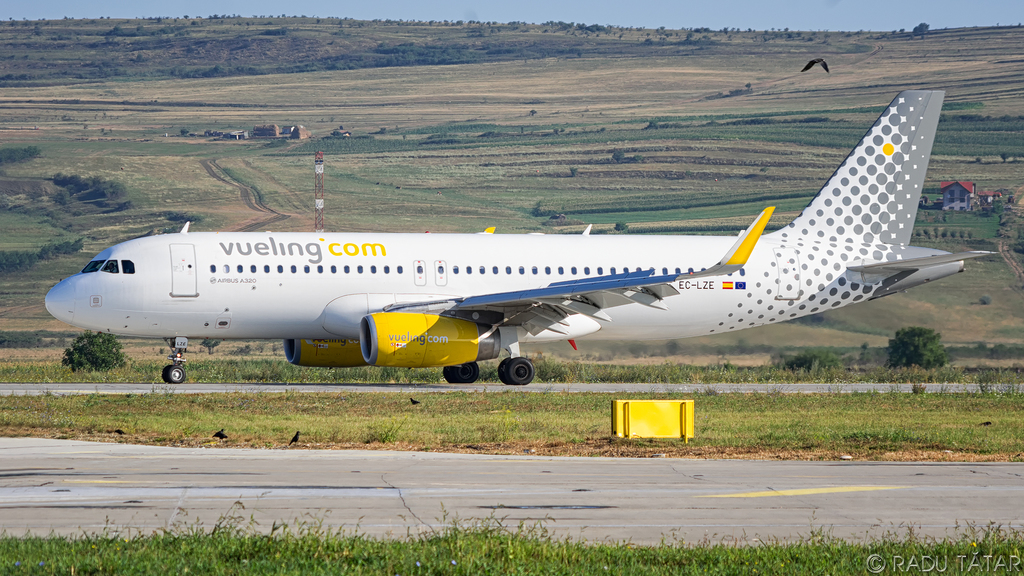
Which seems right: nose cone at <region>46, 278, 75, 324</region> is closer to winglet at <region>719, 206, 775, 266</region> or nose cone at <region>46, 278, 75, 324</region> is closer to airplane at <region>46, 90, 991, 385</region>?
airplane at <region>46, 90, 991, 385</region>

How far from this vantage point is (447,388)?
30.9m

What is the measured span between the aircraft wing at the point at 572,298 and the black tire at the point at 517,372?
939 mm

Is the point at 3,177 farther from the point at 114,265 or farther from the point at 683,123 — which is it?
the point at 114,265

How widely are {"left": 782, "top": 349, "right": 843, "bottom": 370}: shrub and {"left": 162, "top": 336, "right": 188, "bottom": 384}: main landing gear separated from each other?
24.1 metres

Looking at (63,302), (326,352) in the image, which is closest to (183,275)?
(63,302)

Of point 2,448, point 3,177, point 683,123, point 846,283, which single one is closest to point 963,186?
point 683,123

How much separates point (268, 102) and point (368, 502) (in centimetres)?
19060

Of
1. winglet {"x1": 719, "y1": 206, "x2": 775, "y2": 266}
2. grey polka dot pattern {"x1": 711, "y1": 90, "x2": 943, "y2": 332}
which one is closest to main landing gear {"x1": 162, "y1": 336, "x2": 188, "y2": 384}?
winglet {"x1": 719, "y1": 206, "x2": 775, "y2": 266}

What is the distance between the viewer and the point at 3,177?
488 feet

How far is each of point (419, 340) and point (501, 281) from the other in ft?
12.9

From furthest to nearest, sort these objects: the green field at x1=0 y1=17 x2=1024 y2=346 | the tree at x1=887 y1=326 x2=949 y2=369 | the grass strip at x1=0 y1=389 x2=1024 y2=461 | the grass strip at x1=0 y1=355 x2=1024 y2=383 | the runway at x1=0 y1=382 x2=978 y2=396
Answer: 1. the green field at x1=0 y1=17 x2=1024 y2=346
2. the tree at x1=887 y1=326 x2=949 y2=369
3. the grass strip at x1=0 y1=355 x2=1024 y2=383
4. the runway at x1=0 y1=382 x2=978 y2=396
5. the grass strip at x1=0 y1=389 x2=1024 y2=461

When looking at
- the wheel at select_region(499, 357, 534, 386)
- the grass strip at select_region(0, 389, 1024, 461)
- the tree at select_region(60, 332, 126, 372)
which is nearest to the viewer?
the grass strip at select_region(0, 389, 1024, 461)

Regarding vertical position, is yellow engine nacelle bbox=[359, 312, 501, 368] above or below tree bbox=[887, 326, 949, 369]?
above

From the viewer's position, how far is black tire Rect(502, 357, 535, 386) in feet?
105
